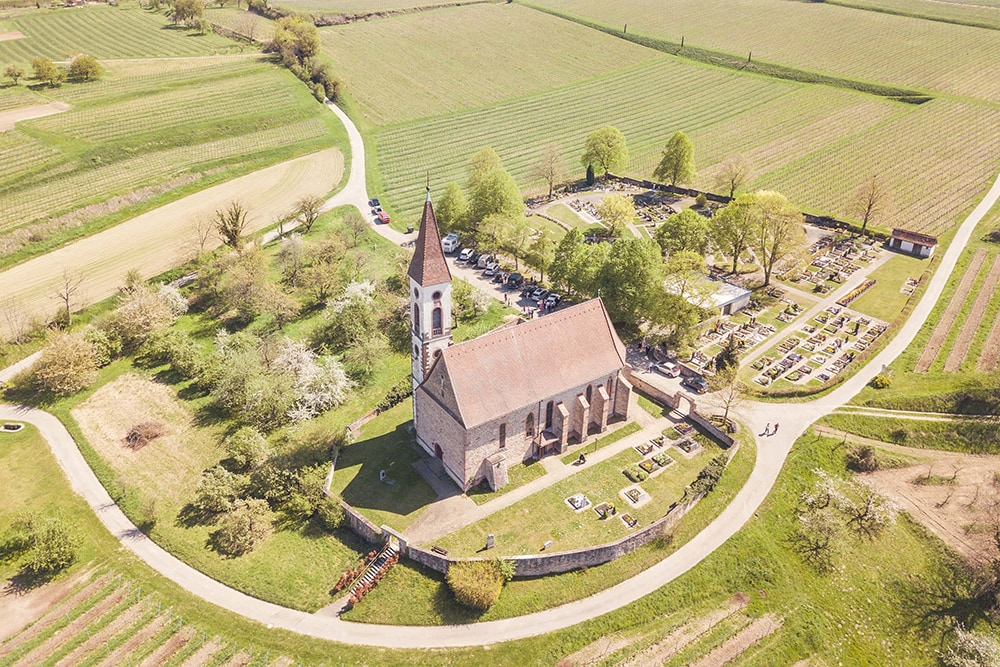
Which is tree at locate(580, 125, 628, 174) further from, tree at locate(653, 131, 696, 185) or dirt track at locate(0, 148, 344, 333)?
dirt track at locate(0, 148, 344, 333)

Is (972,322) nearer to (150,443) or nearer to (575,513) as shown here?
(575,513)

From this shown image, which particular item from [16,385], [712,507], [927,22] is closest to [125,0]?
[16,385]

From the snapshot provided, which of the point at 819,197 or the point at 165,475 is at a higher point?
the point at 819,197

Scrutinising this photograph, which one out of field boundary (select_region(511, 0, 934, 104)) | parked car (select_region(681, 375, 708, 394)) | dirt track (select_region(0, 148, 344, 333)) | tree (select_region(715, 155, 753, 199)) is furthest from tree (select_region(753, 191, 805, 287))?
field boundary (select_region(511, 0, 934, 104))

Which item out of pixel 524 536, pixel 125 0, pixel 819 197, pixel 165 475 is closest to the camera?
pixel 524 536

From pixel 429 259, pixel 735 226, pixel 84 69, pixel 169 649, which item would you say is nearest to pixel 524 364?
pixel 429 259

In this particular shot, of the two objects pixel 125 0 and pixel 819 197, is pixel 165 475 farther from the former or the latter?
pixel 125 0
